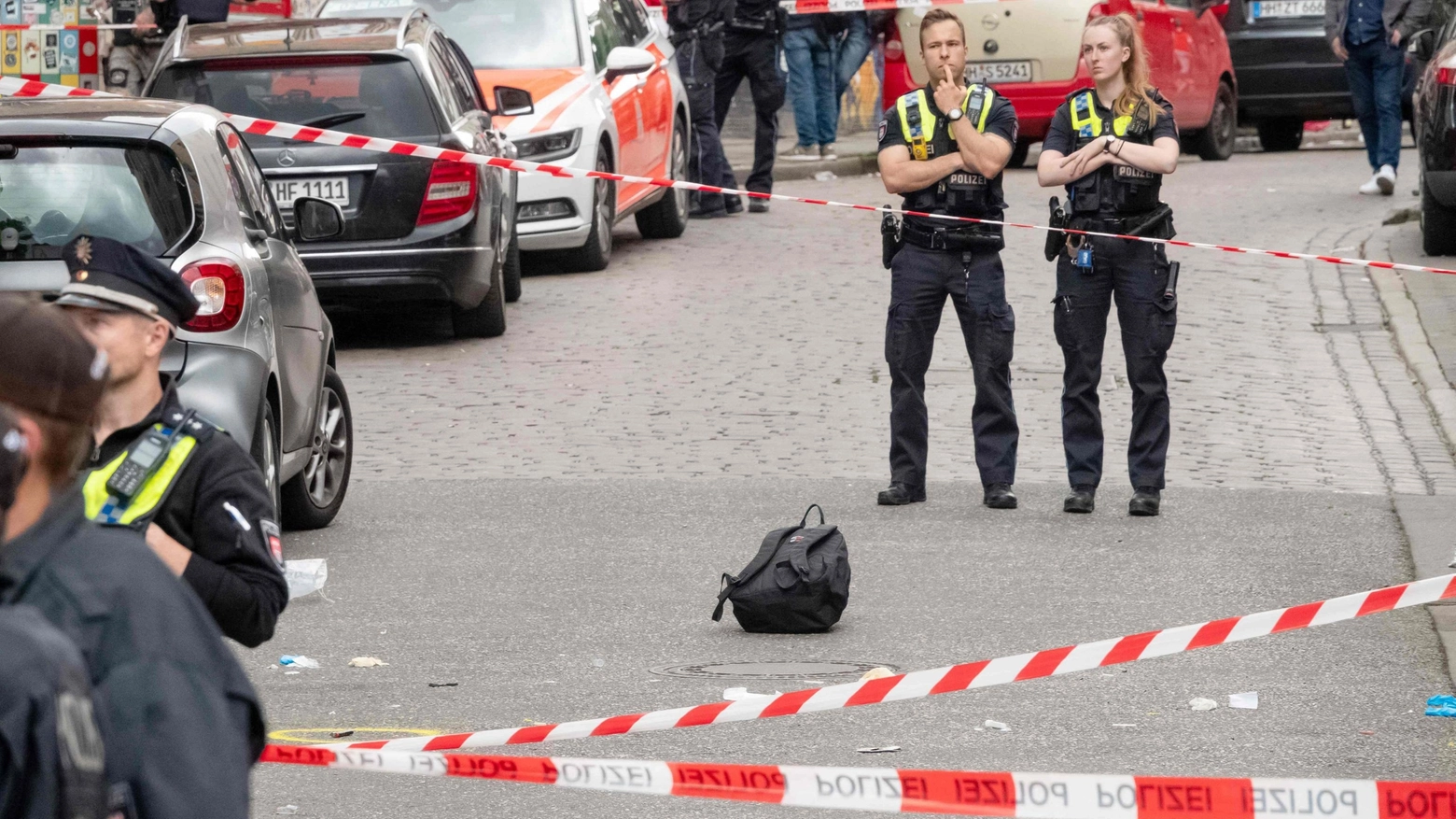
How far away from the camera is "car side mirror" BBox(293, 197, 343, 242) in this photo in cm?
787

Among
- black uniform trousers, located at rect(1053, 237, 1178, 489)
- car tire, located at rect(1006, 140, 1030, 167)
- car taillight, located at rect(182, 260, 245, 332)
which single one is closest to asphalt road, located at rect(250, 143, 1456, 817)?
black uniform trousers, located at rect(1053, 237, 1178, 489)

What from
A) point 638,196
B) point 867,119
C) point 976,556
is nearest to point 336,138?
point 976,556

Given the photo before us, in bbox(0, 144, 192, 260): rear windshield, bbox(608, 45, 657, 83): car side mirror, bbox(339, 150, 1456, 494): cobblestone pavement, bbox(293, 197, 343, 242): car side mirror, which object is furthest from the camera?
bbox(608, 45, 657, 83): car side mirror

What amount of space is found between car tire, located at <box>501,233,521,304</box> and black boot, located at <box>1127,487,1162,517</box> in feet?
17.9

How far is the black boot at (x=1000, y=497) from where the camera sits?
28.0ft

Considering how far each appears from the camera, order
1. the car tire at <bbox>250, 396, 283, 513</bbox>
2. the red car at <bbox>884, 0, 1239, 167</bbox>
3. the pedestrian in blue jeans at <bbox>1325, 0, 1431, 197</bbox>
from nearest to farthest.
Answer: the car tire at <bbox>250, 396, 283, 513</bbox>
the pedestrian in blue jeans at <bbox>1325, 0, 1431, 197</bbox>
the red car at <bbox>884, 0, 1239, 167</bbox>

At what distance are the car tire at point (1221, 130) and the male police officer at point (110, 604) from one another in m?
19.5

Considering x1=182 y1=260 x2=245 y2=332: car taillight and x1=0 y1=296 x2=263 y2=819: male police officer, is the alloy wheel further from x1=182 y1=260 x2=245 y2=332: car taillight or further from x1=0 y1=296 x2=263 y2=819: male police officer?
x1=0 y1=296 x2=263 y2=819: male police officer

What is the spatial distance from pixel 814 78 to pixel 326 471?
11.8 metres

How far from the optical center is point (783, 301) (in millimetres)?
13344

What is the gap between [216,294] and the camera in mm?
6875

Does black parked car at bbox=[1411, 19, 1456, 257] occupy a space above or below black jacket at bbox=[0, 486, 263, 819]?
below

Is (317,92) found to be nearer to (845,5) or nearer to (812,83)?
(845,5)

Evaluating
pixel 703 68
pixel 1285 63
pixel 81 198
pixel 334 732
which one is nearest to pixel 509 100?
pixel 703 68
